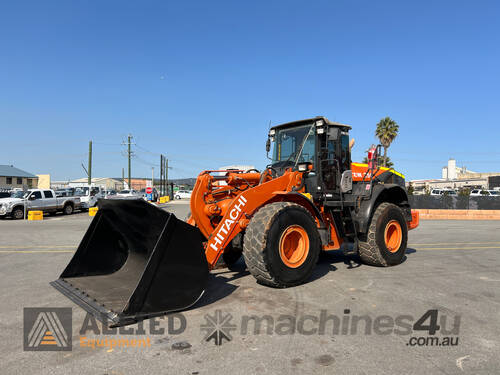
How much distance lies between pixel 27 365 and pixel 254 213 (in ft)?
11.0

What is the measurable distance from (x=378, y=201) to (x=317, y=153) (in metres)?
1.90

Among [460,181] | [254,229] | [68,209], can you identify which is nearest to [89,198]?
[68,209]

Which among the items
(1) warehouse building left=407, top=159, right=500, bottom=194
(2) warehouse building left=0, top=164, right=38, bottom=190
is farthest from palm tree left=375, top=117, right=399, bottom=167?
(2) warehouse building left=0, top=164, right=38, bottom=190

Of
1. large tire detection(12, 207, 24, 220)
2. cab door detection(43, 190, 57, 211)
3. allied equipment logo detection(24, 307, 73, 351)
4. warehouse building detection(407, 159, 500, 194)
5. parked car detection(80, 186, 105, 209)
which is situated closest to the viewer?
allied equipment logo detection(24, 307, 73, 351)

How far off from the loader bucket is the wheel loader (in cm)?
1

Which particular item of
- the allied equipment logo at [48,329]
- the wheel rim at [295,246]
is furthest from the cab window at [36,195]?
the wheel rim at [295,246]

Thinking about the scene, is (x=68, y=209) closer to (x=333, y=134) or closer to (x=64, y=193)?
(x=64, y=193)

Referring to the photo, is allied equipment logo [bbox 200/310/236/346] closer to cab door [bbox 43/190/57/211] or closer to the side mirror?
the side mirror

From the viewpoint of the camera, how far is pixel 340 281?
234 inches

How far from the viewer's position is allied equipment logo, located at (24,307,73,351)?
3.44 m

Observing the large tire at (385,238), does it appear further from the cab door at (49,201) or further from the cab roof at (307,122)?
the cab door at (49,201)

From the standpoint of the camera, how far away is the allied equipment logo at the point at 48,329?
11.3 ft

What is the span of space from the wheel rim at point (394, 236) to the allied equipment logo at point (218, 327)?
4.51m

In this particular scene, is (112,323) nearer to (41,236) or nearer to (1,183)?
(41,236)
